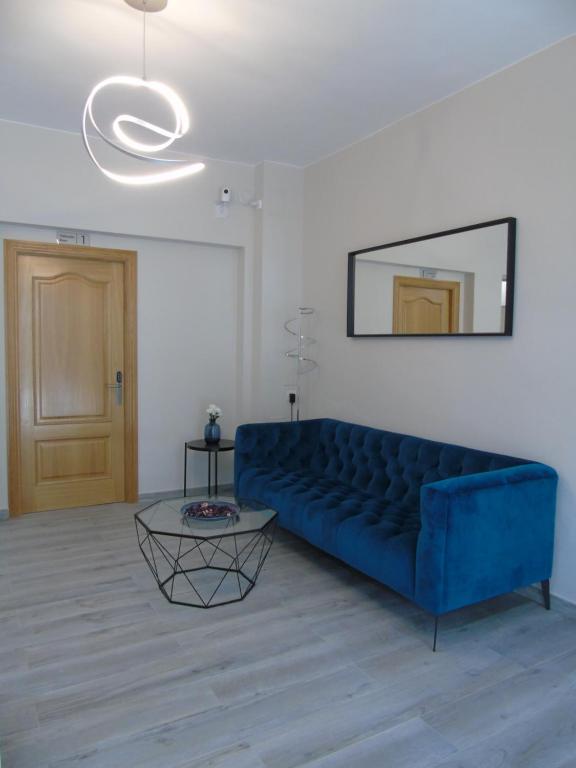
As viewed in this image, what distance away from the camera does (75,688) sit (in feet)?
7.59

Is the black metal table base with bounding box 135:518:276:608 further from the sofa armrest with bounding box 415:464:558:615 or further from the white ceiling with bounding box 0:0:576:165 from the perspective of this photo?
the white ceiling with bounding box 0:0:576:165

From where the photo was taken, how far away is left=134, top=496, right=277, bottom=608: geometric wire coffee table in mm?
3004

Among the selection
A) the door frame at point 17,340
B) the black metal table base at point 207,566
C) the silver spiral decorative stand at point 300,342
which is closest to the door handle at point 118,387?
the door frame at point 17,340

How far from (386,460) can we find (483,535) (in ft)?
3.84

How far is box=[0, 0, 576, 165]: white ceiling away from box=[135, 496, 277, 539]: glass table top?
8.37ft

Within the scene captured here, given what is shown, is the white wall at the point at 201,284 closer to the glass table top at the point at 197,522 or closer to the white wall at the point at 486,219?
the white wall at the point at 486,219

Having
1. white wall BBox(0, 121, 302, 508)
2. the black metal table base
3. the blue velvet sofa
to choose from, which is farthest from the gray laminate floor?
white wall BBox(0, 121, 302, 508)

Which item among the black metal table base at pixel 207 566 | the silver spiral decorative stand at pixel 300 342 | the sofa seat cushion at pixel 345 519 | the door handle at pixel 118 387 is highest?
the silver spiral decorative stand at pixel 300 342

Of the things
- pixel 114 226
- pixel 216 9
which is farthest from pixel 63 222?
pixel 216 9

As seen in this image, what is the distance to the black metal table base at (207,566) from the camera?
313 centimetres

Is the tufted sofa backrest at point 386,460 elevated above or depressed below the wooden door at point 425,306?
below

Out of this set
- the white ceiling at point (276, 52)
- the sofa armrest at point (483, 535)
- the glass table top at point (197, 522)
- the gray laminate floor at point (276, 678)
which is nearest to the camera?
the gray laminate floor at point (276, 678)

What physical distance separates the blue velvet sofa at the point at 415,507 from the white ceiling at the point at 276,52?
7.22 feet

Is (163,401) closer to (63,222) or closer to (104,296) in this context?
(104,296)
